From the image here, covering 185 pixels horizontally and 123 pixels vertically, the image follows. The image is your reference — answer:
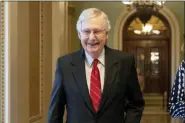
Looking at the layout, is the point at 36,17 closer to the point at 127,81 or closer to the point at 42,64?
the point at 42,64

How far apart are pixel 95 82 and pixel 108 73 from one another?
0.25ft

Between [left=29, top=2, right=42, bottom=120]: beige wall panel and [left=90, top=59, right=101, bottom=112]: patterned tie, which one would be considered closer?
[left=90, top=59, right=101, bottom=112]: patterned tie

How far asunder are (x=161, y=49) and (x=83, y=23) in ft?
38.8

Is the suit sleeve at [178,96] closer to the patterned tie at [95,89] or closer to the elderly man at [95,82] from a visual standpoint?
the elderly man at [95,82]

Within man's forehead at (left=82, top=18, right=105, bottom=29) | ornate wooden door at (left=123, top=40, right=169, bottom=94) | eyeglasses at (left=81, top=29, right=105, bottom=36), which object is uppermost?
man's forehead at (left=82, top=18, right=105, bottom=29)

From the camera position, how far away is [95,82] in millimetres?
1789

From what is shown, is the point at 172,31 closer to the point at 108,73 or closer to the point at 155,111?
the point at 155,111

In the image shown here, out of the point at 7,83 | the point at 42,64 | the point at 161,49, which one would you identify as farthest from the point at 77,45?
the point at 7,83

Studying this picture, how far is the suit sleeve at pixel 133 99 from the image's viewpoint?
72.9 inches

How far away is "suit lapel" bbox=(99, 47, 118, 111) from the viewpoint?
5.80ft

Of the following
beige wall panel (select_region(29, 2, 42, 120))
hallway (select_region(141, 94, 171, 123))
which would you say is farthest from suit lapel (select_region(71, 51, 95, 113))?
hallway (select_region(141, 94, 171, 123))

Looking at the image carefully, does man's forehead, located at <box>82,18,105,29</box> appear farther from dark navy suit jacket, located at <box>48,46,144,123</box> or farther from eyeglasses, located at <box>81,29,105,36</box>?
dark navy suit jacket, located at <box>48,46,144,123</box>

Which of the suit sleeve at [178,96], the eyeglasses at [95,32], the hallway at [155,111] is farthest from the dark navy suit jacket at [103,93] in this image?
the hallway at [155,111]

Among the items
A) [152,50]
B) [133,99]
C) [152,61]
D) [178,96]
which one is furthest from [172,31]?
[133,99]
